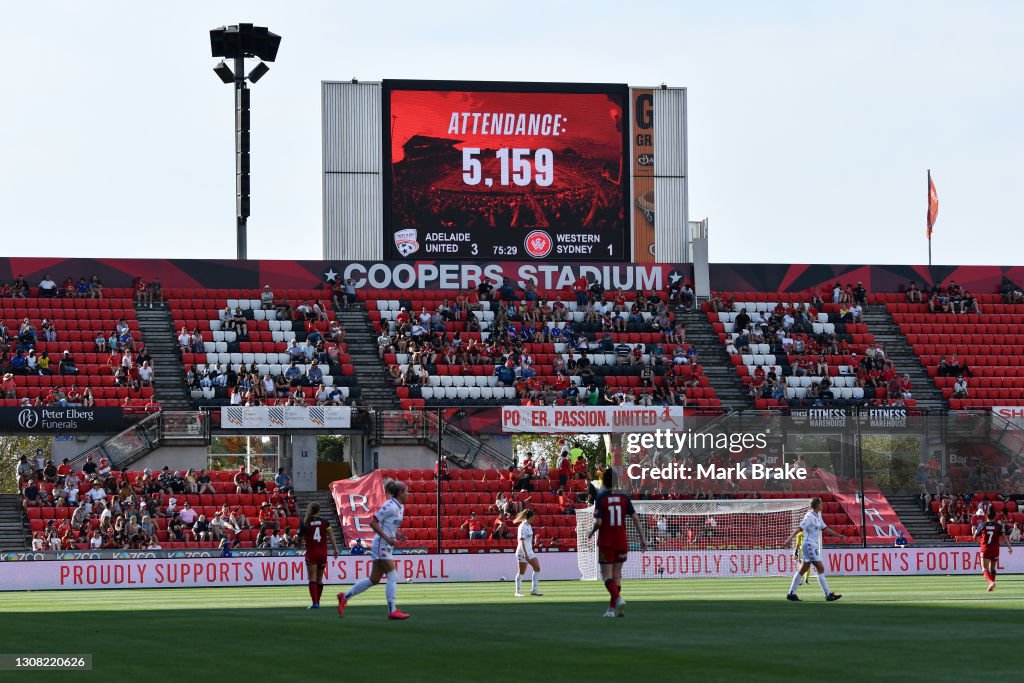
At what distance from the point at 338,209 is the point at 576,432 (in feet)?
48.0

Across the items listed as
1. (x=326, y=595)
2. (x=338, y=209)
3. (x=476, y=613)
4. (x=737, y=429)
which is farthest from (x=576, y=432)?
(x=476, y=613)

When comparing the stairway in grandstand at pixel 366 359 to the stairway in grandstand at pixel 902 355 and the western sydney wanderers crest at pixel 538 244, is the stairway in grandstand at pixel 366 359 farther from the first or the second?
the stairway in grandstand at pixel 902 355

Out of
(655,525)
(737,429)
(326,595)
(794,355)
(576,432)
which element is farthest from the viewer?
(794,355)

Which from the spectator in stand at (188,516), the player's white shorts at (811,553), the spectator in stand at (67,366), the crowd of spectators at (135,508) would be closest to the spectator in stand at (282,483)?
the crowd of spectators at (135,508)

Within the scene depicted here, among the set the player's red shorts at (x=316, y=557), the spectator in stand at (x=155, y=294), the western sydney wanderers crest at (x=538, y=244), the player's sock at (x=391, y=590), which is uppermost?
the western sydney wanderers crest at (x=538, y=244)

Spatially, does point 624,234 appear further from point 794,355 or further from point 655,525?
point 655,525

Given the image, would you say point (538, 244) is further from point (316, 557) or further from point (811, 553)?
point (316, 557)

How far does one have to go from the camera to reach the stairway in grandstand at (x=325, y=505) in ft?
158

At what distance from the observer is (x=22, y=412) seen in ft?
164

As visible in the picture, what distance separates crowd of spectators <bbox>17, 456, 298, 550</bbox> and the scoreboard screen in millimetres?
15462

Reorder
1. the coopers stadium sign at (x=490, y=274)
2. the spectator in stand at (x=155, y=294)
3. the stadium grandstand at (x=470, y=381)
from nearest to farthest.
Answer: the stadium grandstand at (x=470, y=381), the spectator in stand at (x=155, y=294), the coopers stadium sign at (x=490, y=274)

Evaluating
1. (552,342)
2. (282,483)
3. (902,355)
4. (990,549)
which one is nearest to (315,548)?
(990,549)

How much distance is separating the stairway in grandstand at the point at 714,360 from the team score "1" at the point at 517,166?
23.8ft

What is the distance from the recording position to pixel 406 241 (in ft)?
200
